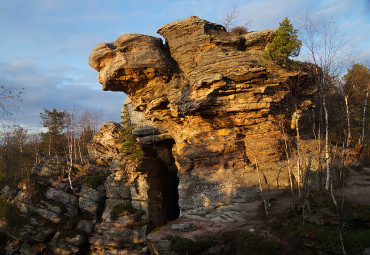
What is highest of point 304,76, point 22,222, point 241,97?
point 304,76

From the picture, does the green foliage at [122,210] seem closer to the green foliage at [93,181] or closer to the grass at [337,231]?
the green foliage at [93,181]

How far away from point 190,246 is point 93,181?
46.2ft

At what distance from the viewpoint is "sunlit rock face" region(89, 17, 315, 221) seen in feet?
53.3

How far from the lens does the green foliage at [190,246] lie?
40.6 feet

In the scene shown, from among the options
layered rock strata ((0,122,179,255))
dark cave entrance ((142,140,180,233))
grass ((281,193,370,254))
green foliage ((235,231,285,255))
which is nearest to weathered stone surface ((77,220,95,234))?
layered rock strata ((0,122,179,255))

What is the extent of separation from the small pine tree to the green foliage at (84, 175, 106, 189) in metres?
20.1

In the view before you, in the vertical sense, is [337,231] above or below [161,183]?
below

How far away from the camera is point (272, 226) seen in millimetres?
12344

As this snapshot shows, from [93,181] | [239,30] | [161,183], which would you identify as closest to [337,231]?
[161,183]

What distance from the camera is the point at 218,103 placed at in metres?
17.0

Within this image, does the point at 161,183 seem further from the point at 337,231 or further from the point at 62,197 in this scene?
the point at 337,231

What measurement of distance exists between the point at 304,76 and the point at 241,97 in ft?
16.2

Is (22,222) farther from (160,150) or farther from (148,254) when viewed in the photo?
(160,150)

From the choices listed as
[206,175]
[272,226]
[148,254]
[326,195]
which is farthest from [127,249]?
[326,195]
